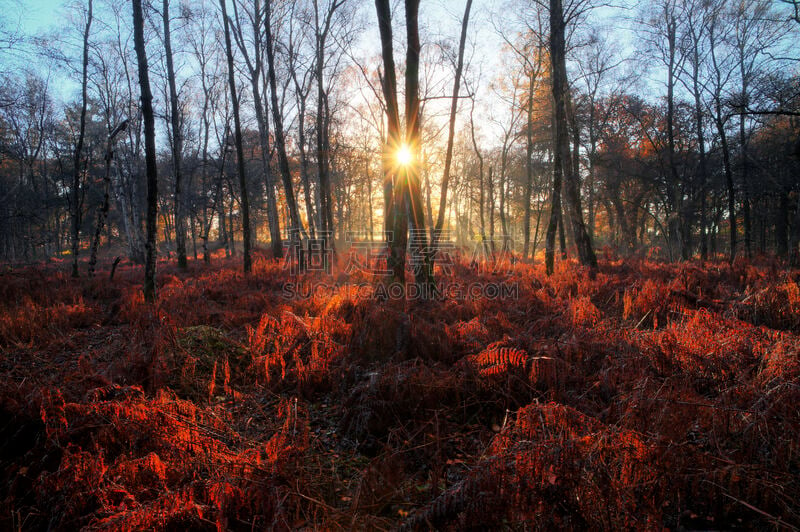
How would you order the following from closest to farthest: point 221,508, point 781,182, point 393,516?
point 221,508 → point 393,516 → point 781,182

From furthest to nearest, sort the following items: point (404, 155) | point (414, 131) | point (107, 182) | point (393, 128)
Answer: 1. point (107, 182)
2. point (393, 128)
3. point (414, 131)
4. point (404, 155)

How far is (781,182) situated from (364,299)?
664 inches

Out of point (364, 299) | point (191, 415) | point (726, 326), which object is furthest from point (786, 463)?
point (364, 299)

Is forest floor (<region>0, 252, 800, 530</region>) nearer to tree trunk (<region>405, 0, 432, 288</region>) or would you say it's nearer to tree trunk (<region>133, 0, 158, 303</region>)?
tree trunk (<region>133, 0, 158, 303</region>)

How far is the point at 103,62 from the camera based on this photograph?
13.6 m

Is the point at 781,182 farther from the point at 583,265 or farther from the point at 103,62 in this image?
the point at 103,62

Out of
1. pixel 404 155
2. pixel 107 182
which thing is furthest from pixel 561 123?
pixel 107 182

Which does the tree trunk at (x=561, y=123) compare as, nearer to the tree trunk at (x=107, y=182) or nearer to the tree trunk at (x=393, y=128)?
the tree trunk at (x=393, y=128)

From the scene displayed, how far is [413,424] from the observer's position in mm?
2668

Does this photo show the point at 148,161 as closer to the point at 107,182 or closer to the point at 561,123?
the point at 107,182

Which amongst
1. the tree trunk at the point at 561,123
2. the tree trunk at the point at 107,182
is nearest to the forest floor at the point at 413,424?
the tree trunk at the point at 561,123

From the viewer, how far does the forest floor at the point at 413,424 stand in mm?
1542

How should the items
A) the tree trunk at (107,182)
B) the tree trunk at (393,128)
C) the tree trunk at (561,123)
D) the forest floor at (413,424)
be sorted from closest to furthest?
1. the forest floor at (413,424)
2. the tree trunk at (393,128)
3. the tree trunk at (561,123)
4. the tree trunk at (107,182)

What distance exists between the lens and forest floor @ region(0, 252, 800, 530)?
1.54 metres
